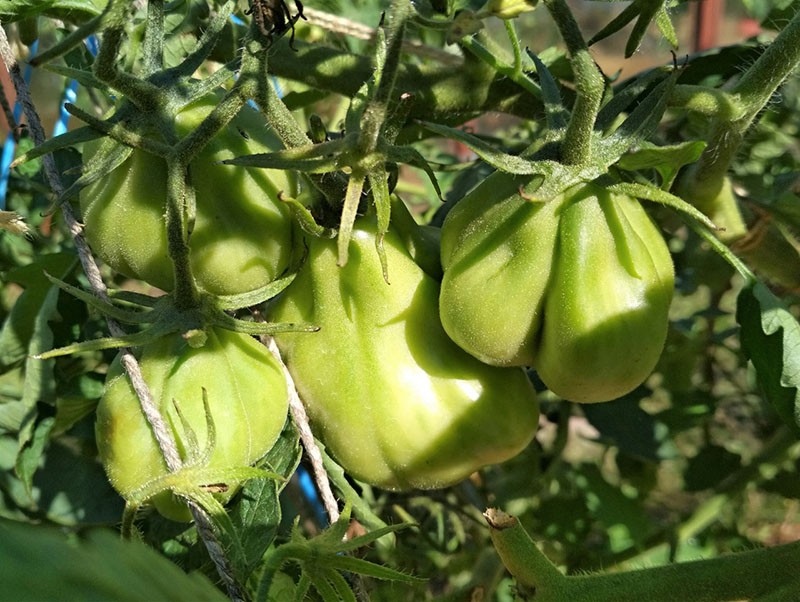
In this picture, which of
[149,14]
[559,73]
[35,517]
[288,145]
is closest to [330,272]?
[288,145]

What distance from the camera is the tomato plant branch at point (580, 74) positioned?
0.62m

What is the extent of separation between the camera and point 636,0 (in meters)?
0.74

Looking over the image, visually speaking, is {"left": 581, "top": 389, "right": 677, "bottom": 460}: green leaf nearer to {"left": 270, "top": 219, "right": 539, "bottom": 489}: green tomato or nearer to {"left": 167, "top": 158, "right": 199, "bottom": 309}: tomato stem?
{"left": 270, "top": 219, "right": 539, "bottom": 489}: green tomato

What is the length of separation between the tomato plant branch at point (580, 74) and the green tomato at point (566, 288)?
50mm

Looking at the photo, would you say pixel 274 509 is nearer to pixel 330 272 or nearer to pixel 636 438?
pixel 330 272

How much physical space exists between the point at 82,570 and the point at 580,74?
456 millimetres

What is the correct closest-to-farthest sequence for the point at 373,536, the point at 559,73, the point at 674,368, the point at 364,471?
the point at 373,536
the point at 364,471
the point at 559,73
the point at 674,368

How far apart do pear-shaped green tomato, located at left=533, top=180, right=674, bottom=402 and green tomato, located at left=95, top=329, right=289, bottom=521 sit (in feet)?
0.78

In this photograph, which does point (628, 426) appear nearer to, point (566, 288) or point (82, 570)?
point (566, 288)

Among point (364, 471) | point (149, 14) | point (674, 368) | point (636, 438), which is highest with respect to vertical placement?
point (149, 14)

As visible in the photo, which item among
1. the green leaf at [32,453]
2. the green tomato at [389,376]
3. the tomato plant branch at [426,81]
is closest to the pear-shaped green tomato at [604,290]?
the green tomato at [389,376]

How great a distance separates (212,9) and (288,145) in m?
0.41

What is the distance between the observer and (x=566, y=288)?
0.67 m

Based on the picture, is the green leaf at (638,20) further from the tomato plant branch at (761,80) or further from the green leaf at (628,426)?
the green leaf at (628,426)
